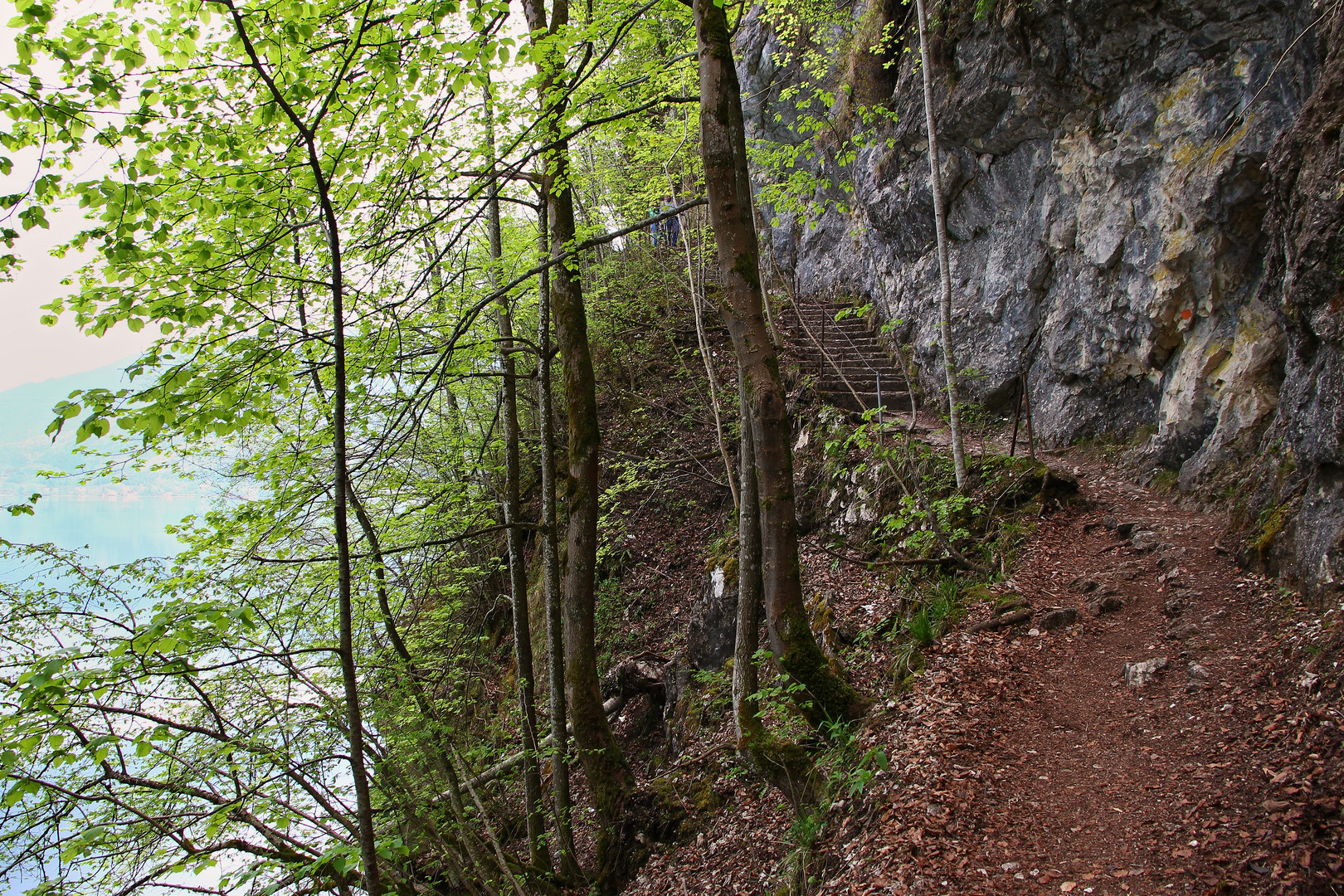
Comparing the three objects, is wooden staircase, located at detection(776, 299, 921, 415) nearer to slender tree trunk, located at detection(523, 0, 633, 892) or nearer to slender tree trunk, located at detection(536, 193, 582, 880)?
slender tree trunk, located at detection(523, 0, 633, 892)

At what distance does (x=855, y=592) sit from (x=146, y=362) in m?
6.48

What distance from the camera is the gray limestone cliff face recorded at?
641 centimetres

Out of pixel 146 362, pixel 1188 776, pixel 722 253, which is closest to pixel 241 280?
pixel 146 362

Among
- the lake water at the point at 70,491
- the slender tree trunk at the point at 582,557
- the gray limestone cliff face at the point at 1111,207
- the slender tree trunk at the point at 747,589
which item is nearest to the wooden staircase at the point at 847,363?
the gray limestone cliff face at the point at 1111,207

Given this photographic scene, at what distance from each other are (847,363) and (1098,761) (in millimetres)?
9715

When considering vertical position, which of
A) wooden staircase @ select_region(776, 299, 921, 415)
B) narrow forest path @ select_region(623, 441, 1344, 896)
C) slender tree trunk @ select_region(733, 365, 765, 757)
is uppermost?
wooden staircase @ select_region(776, 299, 921, 415)

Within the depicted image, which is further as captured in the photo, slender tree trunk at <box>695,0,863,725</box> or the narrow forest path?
slender tree trunk at <box>695,0,863,725</box>

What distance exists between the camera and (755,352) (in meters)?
4.57

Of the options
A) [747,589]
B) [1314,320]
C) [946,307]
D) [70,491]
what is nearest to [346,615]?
[747,589]

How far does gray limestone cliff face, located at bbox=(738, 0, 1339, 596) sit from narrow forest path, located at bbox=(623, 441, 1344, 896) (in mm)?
2046

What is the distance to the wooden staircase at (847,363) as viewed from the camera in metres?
11.2

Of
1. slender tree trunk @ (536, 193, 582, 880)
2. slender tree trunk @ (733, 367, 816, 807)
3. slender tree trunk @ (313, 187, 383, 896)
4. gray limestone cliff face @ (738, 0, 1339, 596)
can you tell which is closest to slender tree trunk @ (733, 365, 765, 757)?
slender tree trunk @ (733, 367, 816, 807)

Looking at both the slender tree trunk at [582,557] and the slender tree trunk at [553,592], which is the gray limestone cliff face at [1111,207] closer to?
the slender tree trunk at [582,557]

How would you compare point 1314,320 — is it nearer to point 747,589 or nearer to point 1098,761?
point 1098,761
